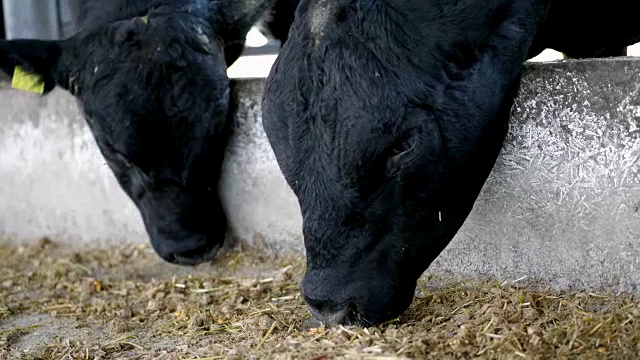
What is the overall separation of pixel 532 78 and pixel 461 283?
2.90 feet

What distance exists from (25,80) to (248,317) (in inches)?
78.6

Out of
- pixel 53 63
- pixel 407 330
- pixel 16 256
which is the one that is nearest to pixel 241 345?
pixel 407 330

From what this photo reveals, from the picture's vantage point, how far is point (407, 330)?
2705mm

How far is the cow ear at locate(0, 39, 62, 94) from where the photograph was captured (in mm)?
4293

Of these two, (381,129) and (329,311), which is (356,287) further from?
(381,129)

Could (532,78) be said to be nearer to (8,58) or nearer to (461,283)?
(461,283)

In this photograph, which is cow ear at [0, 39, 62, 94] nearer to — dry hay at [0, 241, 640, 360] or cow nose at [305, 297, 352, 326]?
dry hay at [0, 241, 640, 360]

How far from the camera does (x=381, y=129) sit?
256cm

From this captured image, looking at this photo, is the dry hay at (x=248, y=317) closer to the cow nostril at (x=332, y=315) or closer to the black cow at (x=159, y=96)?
the cow nostril at (x=332, y=315)

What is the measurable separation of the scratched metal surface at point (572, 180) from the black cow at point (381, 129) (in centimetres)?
29

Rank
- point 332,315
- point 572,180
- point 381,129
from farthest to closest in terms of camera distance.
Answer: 1. point 572,180
2. point 332,315
3. point 381,129

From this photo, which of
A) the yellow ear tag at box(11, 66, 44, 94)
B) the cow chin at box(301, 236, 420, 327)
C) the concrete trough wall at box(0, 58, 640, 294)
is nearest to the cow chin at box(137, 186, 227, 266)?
the concrete trough wall at box(0, 58, 640, 294)

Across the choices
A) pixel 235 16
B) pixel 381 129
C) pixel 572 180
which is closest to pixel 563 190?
pixel 572 180

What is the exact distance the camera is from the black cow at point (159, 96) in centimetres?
385
